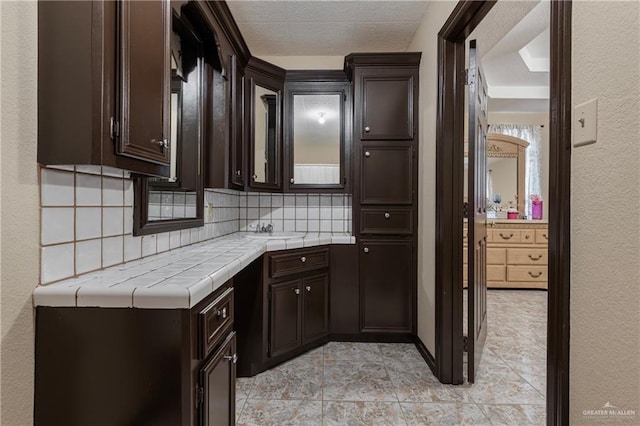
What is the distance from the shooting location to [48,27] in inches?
38.4

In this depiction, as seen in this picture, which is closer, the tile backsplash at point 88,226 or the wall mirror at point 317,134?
the tile backsplash at point 88,226

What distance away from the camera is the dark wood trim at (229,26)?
1.90m

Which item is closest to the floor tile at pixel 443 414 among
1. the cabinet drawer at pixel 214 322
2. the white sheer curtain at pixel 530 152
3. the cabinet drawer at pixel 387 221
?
the cabinet drawer at pixel 214 322

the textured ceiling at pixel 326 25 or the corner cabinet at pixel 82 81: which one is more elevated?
the textured ceiling at pixel 326 25

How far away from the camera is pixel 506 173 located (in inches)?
195

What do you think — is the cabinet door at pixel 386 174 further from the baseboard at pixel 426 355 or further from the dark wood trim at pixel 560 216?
the dark wood trim at pixel 560 216

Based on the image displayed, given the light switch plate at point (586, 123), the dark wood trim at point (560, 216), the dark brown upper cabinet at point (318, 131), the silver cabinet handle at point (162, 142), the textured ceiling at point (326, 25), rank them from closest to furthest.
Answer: the light switch plate at point (586, 123)
the dark wood trim at point (560, 216)
the silver cabinet handle at point (162, 142)
the textured ceiling at point (326, 25)
the dark brown upper cabinet at point (318, 131)

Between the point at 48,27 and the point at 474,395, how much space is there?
2.51 m

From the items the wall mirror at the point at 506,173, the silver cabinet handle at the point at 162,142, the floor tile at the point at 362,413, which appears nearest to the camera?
the silver cabinet handle at the point at 162,142

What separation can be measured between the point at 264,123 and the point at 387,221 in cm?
127

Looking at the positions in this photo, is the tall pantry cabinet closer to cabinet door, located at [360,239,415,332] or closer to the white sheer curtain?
cabinet door, located at [360,239,415,332]

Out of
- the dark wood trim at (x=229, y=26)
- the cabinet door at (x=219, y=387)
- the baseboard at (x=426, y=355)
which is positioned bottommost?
the baseboard at (x=426, y=355)

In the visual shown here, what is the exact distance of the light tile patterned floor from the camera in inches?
69.0

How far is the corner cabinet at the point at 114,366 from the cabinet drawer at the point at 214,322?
59 mm
